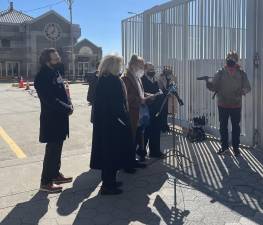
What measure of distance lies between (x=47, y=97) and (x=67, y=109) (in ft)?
1.13

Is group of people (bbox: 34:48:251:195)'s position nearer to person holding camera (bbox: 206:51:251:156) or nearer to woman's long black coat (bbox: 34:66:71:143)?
woman's long black coat (bbox: 34:66:71:143)

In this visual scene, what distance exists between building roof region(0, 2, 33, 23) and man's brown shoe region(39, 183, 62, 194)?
184 ft

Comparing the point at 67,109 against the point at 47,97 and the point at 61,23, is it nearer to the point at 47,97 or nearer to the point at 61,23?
the point at 47,97

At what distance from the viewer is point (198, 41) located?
345 inches

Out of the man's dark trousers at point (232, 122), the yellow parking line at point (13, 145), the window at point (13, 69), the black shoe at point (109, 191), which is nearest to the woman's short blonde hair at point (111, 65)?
the black shoe at point (109, 191)

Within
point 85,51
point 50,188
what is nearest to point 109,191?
→ point 50,188

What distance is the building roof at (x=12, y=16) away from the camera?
58.5m

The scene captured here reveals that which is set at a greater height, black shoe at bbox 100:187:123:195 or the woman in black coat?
the woman in black coat

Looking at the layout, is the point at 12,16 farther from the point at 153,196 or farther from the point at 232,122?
the point at 153,196

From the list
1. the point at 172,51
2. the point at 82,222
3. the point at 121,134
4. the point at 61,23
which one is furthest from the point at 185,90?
the point at 61,23

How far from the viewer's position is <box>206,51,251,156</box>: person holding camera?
272 inches

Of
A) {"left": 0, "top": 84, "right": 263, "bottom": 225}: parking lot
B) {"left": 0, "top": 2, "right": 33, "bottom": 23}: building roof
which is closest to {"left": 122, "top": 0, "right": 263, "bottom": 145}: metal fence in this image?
{"left": 0, "top": 84, "right": 263, "bottom": 225}: parking lot

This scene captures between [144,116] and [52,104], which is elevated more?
[52,104]

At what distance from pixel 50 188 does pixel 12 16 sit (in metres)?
59.3
